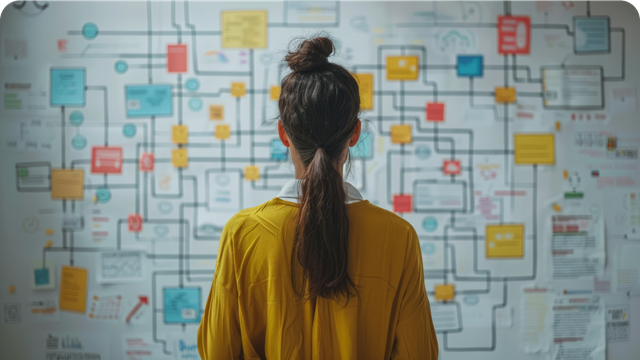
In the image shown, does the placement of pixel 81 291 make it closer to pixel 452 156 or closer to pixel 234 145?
pixel 234 145

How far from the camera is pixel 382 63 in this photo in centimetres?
142

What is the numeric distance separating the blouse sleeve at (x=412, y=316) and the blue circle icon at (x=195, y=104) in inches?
40.2

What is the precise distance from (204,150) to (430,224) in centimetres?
92

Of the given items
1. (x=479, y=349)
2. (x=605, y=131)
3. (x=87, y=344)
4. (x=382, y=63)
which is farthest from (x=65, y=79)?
(x=605, y=131)

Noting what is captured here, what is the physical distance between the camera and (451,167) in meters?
1.43

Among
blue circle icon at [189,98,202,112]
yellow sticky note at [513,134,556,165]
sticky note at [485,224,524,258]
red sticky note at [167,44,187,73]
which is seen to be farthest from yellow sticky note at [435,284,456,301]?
red sticky note at [167,44,187,73]

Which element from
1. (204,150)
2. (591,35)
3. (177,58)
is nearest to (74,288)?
(204,150)

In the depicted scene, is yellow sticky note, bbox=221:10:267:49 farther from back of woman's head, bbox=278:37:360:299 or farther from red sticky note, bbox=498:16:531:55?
red sticky note, bbox=498:16:531:55

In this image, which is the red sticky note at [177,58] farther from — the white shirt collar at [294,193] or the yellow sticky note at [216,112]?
the white shirt collar at [294,193]

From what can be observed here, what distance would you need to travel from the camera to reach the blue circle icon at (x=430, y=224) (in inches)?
56.2

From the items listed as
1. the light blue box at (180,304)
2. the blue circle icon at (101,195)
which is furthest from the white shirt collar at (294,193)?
the blue circle icon at (101,195)

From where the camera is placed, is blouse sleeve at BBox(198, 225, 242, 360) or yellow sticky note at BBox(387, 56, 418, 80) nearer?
blouse sleeve at BBox(198, 225, 242, 360)

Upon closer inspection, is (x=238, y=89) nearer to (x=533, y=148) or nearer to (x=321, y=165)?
(x=321, y=165)

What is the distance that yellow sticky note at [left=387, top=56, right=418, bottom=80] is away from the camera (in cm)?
142
